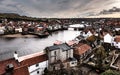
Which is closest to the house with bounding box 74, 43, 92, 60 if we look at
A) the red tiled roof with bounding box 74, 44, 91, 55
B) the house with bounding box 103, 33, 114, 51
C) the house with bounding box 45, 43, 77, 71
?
the red tiled roof with bounding box 74, 44, 91, 55

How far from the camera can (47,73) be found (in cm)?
3716

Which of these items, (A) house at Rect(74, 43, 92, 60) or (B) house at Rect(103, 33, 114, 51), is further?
(B) house at Rect(103, 33, 114, 51)

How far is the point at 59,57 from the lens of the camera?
4141 cm

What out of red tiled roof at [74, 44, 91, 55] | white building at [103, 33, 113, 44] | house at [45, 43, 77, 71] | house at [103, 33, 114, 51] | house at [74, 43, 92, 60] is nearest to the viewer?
house at [45, 43, 77, 71]

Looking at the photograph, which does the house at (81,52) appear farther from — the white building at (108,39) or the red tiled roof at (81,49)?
the white building at (108,39)

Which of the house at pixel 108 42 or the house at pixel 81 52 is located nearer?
the house at pixel 81 52

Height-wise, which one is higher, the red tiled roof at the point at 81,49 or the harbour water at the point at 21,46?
the red tiled roof at the point at 81,49

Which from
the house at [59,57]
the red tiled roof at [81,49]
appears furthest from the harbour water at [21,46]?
the red tiled roof at [81,49]

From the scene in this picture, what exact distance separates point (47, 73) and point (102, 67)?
40.0 feet

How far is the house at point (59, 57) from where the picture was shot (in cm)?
3909

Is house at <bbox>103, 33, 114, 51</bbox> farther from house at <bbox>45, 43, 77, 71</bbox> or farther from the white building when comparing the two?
house at <bbox>45, 43, 77, 71</bbox>

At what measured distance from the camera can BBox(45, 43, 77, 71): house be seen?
128 ft

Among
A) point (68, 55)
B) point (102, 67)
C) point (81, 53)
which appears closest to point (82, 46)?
point (81, 53)

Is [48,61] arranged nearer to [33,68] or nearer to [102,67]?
[33,68]
